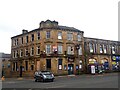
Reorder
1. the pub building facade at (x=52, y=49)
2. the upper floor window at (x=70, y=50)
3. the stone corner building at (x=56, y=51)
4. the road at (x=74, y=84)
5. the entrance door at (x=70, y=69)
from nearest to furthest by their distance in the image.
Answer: the road at (x=74, y=84)
the pub building facade at (x=52, y=49)
the stone corner building at (x=56, y=51)
the entrance door at (x=70, y=69)
the upper floor window at (x=70, y=50)

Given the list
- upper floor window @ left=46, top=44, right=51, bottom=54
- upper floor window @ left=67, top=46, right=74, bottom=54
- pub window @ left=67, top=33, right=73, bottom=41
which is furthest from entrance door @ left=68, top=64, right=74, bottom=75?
pub window @ left=67, top=33, right=73, bottom=41

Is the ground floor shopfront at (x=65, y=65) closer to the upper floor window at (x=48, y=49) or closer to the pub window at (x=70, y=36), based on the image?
the upper floor window at (x=48, y=49)

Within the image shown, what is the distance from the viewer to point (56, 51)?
172 ft

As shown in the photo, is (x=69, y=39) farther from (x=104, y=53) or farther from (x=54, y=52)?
(x=104, y=53)

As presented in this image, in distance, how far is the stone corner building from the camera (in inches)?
2056

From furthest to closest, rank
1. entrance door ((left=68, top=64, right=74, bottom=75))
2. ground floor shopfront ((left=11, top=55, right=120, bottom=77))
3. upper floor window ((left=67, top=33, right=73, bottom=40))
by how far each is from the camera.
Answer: upper floor window ((left=67, top=33, right=73, bottom=40)), entrance door ((left=68, top=64, right=74, bottom=75)), ground floor shopfront ((left=11, top=55, right=120, bottom=77))

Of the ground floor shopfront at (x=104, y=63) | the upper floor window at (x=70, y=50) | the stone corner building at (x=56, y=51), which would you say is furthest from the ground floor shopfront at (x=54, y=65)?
the ground floor shopfront at (x=104, y=63)

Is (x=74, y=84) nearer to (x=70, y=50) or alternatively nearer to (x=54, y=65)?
(x=54, y=65)

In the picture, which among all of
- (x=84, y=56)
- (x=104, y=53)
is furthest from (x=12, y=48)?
(x=104, y=53)

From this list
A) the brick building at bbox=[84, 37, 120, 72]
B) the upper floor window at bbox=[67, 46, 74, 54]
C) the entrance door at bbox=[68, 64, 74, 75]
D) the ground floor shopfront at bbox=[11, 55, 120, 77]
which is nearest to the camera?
the ground floor shopfront at bbox=[11, 55, 120, 77]

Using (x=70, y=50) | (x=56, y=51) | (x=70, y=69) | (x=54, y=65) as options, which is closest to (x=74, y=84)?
(x=54, y=65)

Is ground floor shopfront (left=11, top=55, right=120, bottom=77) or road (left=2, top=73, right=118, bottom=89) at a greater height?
ground floor shopfront (left=11, top=55, right=120, bottom=77)

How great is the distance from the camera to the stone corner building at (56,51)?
52.2m

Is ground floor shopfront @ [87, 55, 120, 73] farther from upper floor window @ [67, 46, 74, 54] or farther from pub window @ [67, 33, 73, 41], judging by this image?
pub window @ [67, 33, 73, 41]
